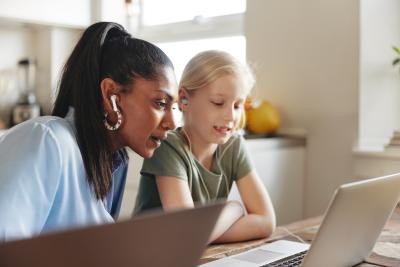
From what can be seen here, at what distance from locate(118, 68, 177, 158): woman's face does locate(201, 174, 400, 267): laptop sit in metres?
0.25

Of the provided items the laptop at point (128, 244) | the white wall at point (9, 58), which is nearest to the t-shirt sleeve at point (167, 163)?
the laptop at point (128, 244)

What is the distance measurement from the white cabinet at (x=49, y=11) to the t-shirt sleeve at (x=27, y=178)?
217cm

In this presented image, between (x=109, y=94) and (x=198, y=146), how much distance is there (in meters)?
0.54

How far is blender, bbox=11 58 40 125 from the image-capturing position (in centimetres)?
306

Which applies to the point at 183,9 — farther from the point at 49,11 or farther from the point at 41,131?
the point at 41,131

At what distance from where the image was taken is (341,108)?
2.18 m

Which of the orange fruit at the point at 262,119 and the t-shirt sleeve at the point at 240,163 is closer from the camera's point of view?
the t-shirt sleeve at the point at 240,163

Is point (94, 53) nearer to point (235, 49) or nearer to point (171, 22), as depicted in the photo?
point (235, 49)

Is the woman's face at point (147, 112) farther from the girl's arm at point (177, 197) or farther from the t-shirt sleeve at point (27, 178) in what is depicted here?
the girl's arm at point (177, 197)

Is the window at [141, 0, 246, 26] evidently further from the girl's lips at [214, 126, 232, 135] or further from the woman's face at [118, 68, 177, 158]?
the woman's face at [118, 68, 177, 158]

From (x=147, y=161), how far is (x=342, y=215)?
2.11ft

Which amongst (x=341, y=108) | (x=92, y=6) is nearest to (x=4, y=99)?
(x=92, y=6)

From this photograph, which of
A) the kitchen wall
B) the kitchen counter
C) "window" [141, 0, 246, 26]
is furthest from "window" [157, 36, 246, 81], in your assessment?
the kitchen counter

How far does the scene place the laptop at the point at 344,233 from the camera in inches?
31.4
